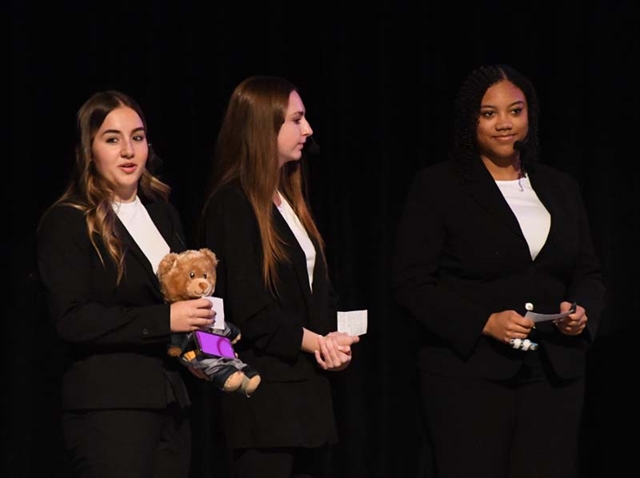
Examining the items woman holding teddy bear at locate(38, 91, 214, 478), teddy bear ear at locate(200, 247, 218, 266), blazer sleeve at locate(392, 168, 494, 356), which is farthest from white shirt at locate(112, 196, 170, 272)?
blazer sleeve at locate(392, 168, 494, 356)

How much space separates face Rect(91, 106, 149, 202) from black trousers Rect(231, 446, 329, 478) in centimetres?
74

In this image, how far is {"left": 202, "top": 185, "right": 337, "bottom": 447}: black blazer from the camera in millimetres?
3100

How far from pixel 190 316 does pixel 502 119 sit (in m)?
1.15

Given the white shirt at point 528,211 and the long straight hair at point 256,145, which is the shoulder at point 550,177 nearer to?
the white shirt at point 528,211

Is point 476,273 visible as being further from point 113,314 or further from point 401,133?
point 401,133

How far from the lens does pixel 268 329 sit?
3094 millimetres

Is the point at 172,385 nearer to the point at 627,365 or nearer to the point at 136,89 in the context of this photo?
the point at 136,89

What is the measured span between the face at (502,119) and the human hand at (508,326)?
496 mm

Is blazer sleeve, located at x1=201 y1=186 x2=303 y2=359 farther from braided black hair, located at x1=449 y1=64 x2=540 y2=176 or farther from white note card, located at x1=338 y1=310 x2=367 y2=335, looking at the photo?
braided black hair, located at x1=449 y1=64 x2=540 y2=176

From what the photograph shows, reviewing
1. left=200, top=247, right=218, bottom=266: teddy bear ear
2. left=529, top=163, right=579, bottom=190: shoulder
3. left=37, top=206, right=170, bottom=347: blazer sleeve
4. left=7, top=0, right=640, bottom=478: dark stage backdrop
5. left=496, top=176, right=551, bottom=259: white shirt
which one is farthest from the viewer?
left=7, top=0, right=640, bottom=478: dark stage backdrop

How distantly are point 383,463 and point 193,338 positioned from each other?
2111mm

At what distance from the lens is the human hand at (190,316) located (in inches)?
113

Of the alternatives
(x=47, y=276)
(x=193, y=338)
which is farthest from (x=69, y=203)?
(x=193, y=338)

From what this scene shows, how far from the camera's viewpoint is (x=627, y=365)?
15.8ft
